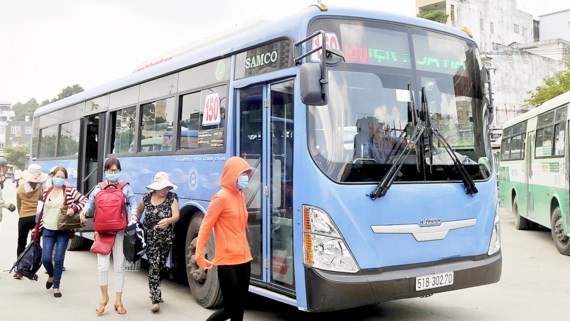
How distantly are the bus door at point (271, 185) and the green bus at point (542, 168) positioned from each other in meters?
6.73

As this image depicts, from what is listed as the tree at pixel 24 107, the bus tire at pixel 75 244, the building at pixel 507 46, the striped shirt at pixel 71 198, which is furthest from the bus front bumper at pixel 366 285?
the tree at pixel 24 107

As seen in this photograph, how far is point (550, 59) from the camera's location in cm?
5097

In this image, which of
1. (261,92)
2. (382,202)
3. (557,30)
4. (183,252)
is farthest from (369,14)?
(557,30)

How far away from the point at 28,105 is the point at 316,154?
164m

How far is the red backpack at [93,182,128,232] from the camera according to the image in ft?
19.8

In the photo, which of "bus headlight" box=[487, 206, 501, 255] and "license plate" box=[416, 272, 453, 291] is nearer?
"license plate" box=[416, 272, 453, 291]

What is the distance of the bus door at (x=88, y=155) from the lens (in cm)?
1045

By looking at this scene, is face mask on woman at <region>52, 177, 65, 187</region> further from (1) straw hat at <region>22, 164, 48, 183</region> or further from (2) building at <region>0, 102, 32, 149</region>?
(2) building at <region>0, 102, 32, 149</region>

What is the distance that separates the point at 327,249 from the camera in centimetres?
459

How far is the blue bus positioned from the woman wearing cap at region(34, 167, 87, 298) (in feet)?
6.02

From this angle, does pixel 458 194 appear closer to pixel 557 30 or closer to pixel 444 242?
pixel 444 242

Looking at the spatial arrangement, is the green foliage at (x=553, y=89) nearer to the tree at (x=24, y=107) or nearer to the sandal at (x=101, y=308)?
the sandal at (x=101, y=308)

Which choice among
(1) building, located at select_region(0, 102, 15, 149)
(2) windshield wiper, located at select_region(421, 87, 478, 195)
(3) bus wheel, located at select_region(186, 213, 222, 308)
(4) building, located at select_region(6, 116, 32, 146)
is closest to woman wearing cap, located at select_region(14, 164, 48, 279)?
(3) bus wheel, located at select_region(186, 213, 222, 308)

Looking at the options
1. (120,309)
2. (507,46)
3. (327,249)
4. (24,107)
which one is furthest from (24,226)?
(24,107)
